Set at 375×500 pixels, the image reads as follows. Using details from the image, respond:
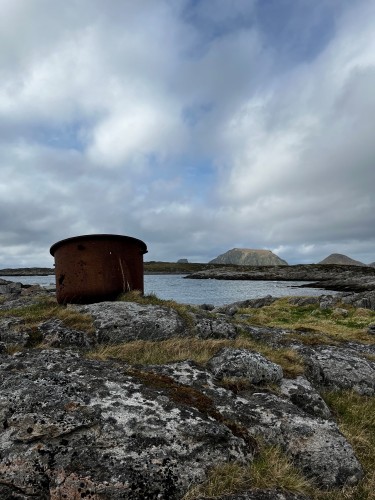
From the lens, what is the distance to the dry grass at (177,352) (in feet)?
23.5

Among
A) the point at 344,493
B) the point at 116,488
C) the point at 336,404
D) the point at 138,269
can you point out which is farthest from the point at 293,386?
the point at 138,269

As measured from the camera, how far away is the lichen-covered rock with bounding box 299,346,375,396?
765 cm

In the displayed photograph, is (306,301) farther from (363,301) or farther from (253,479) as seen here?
(253,479)

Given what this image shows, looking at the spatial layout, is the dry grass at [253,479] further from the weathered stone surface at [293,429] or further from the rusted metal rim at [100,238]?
the rusted metal rim at [100,238]

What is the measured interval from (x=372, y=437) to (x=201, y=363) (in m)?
2.94

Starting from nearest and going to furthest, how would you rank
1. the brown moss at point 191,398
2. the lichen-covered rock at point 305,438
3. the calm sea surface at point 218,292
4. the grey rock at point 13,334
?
the lichen-covered rock at point 305,438 → the brown moss at point 191,398 → the grey rock at point 13,334 → the calm sea surface at point 218,292

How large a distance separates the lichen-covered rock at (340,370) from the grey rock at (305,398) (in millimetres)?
1150

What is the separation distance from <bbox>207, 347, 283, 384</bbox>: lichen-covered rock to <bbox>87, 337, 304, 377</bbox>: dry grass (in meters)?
0.36

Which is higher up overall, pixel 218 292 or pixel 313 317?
pixel 313 317

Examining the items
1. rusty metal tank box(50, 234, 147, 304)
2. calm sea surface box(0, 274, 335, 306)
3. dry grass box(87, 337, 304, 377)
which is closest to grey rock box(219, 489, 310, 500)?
dry grass box(87, 337, 304, 377)

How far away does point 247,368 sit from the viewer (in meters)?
6.64

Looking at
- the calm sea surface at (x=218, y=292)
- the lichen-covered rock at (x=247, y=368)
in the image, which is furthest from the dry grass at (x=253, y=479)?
the calm sea surface at (x=218, y=292)

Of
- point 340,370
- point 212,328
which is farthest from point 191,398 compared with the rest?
point 212,328

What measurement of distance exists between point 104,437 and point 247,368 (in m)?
2.96
